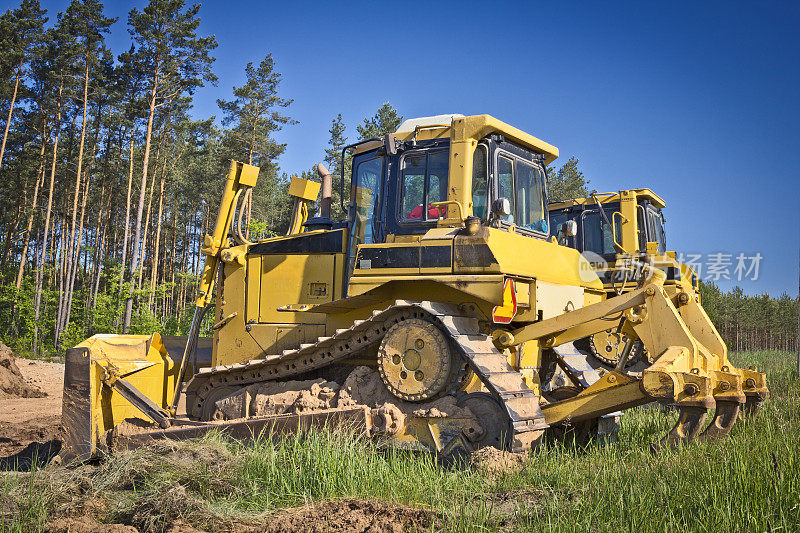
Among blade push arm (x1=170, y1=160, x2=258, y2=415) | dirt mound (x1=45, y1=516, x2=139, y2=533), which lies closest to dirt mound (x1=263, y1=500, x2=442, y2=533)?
dirt mound (x1=45, y1=516, x2=139, y2=533)

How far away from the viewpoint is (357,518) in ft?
13.1

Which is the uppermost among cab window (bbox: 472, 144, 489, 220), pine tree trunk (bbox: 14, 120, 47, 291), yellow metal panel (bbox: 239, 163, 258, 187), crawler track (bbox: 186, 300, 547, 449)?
pine tree trunk (bbox: 14, 120, 47, 291)

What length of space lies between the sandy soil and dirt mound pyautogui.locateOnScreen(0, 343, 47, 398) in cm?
27

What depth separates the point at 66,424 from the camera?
7.16 m

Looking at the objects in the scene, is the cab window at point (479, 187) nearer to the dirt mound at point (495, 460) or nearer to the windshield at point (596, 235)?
the dirt mound at point (495, 460)

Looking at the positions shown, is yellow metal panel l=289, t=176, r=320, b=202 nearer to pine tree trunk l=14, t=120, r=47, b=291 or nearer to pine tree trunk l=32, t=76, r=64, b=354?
pine tree trunk l=32, t=76, r=64, b=354

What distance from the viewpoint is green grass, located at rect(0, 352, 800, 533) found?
3.72 metres

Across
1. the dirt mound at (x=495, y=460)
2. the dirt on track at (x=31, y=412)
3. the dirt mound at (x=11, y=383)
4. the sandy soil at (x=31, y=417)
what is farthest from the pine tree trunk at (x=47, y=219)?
Result: the dirt mound at (x=495, y=460)

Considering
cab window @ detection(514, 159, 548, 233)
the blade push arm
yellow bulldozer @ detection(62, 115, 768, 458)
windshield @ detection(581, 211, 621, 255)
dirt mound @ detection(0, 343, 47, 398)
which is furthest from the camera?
dirt mound @ detection(0, 343, 47, 398)

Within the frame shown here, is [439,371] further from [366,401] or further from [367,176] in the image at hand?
[367,176]

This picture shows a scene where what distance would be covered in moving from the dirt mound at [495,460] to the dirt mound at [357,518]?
39.6 inches

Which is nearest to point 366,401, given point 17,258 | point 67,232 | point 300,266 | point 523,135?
point 300,266

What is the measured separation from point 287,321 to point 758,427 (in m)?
4.97

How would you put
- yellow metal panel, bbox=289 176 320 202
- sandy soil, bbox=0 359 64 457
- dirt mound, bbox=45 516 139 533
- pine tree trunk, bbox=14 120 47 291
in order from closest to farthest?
dirt mound, bbox=45 516 139 533 → sandy soil, bbox=0 359 64 457 → yellow metal panel, bbox=289 176 320 202 → pine tree trunk, bbox=14 120 47 291
